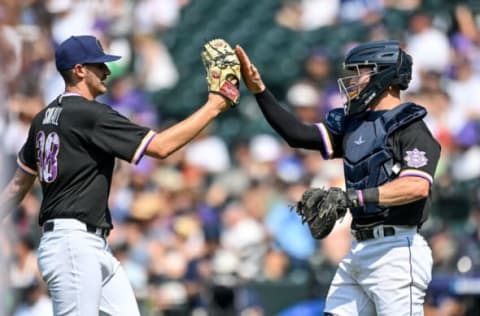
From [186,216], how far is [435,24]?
3.61 metres

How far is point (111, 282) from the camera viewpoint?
21.6ft

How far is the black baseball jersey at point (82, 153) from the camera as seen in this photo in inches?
251

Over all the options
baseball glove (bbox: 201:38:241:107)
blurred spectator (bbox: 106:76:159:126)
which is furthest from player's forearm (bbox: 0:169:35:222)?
blurred spectator (bbox: 106:76:159:126)

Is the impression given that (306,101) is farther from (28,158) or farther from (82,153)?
(82,153)

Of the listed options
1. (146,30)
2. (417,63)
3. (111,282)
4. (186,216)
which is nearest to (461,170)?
(417,63)

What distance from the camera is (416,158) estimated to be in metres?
6.26

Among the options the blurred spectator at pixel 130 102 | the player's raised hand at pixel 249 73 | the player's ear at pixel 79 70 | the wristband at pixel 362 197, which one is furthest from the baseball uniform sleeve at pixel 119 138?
the blurred spectator at pixel 130 102

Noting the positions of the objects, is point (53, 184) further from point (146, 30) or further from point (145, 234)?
point (146, 30)

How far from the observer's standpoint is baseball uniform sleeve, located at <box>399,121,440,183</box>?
246 inches

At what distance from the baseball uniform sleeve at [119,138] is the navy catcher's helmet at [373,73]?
115 cm

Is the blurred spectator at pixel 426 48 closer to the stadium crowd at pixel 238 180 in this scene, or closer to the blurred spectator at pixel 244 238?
the stadium crowd at pixel 238 180

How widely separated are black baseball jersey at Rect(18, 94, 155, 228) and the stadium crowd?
7.83 feet

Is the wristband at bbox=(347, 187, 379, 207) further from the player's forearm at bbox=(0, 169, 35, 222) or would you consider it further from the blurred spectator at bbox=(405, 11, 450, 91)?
the blurred spectator at bbox=(405, 11, 450, 91)

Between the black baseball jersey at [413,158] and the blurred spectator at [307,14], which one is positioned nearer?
the black baseball jersey at [413,158]
